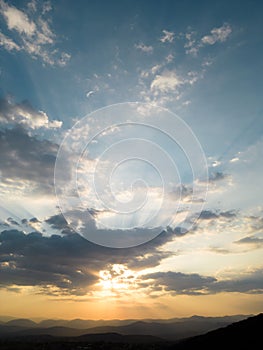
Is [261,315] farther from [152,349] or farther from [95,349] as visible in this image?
[95,349]

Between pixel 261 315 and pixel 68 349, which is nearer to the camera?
pixel 261 315

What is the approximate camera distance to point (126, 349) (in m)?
153

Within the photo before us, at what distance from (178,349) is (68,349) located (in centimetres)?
8092

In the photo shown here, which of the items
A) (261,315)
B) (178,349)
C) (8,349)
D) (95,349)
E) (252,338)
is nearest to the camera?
(252,338)

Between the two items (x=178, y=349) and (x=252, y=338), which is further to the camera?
(x=178, y=349)

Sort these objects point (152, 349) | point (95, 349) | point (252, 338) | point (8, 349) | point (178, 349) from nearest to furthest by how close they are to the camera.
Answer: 1. point (252, 338)
2. point (178, 349)
3. point (152, 349)
4. point (95, 349)
5. point (8, 349)

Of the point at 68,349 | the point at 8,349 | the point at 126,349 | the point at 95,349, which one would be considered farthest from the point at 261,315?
the point at 8,349

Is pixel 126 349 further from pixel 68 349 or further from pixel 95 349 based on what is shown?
pixel 68 349

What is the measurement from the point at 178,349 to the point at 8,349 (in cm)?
12336

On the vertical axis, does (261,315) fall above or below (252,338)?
above

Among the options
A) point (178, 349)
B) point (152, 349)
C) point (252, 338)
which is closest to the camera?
point (252, 338)

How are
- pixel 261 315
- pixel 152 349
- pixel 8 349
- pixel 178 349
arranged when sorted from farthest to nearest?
pixel 8 349 < pixel 152 349 < pixel 178 349 < pixel 261 315

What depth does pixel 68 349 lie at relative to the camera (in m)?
164

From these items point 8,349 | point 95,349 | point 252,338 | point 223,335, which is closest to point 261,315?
point 223,335
